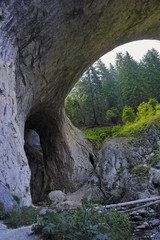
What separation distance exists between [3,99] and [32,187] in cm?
1254

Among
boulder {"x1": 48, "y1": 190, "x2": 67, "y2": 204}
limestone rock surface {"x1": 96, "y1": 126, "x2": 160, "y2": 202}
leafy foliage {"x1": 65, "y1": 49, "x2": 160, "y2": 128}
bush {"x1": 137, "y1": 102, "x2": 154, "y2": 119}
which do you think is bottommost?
boulder {"x1": 48, "y1": 190, "x2": 67, "y2": 204}

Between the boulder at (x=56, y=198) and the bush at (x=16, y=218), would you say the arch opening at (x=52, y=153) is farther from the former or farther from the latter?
the bush at (x=16, y=218)

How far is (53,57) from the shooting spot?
8023 millimetres

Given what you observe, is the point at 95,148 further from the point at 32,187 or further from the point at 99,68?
the point at 99,68

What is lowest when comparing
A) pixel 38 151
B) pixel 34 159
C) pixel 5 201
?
pixel 5 201

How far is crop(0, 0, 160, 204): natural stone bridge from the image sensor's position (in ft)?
17.0

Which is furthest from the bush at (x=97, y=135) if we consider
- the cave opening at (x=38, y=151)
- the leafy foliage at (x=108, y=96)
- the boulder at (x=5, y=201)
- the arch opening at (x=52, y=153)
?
the boulder at (x=5, y=201)

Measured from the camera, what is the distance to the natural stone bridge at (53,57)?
518 centimetres

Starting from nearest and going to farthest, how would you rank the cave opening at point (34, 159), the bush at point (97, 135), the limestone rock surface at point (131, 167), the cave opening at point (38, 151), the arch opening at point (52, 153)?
the limestone rock surface at point (131, 167)
the arch opening at point (52, 153)
the cave opening at point (38, 151)
the cave opening at point (34, 159)
the bush at point (97, 135)

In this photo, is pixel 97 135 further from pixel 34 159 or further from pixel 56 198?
pixel 56 198

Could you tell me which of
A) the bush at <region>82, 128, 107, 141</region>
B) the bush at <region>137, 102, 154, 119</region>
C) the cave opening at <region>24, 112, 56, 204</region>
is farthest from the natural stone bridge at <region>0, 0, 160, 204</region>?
the bush at <region>137, 102, 154, 119</region>

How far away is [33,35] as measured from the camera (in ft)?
22.1

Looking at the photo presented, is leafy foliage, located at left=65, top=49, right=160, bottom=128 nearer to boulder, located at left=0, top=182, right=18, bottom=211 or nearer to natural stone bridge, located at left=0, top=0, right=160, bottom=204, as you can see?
natural stone bridge, located at left=0, top=0, right=160, bottom=204

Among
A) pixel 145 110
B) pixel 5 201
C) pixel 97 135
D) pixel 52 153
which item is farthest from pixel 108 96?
pixel 5 201
